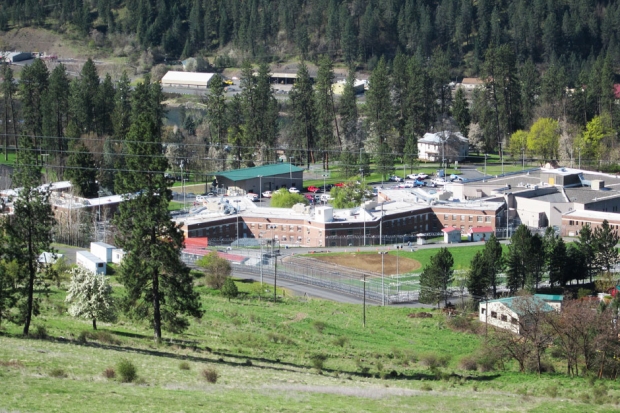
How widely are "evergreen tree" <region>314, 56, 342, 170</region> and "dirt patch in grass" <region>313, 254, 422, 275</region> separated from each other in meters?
24.1

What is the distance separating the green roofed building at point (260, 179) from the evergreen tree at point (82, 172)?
7.96 meters

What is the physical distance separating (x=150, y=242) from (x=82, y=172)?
37.6m

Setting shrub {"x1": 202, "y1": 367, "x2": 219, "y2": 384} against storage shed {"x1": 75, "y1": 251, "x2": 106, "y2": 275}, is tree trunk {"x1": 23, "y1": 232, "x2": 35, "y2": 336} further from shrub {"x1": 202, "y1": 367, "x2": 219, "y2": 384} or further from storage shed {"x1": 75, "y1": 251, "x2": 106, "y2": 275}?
storage shed {"x1": 75, "y1": 251, "x2": 106, "y2": 275}

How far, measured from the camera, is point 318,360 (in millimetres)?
31266

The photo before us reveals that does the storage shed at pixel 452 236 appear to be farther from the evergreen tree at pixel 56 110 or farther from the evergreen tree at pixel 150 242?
the evergreen tree at pixel 150 242

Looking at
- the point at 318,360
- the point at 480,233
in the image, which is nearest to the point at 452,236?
the point at 480,233

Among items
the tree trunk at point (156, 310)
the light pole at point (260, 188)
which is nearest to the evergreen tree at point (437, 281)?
the tree trunk at point (156, 310)

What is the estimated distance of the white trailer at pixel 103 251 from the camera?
53.6m

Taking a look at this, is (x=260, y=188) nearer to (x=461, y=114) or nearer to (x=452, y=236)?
(x=452, y=236)

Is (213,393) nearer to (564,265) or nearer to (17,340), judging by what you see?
(17,340)

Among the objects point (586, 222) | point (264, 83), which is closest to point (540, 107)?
point (264, 83)

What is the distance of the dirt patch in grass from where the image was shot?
5556 centimetres

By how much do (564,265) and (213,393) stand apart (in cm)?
2961

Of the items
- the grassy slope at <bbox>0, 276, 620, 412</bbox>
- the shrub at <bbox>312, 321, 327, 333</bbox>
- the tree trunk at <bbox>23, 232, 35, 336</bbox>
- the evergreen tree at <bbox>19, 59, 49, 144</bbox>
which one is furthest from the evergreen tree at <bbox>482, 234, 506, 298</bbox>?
the evergreen tree at <bbox>19, 59, 49, 144</bbox>
